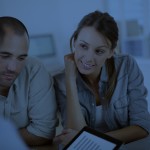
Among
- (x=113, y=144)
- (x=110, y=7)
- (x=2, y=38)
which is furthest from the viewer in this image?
(x=110, y=7)

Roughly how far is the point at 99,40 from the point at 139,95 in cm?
34

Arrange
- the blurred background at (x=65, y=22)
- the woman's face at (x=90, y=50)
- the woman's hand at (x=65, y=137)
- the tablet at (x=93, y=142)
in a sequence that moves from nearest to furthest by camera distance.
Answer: the tablet at (x=93, y=142) → the woman's hand at (x=65, y=137) → the woman's face at (x=90, y=50) → the blurred background at (x=65, y=22)

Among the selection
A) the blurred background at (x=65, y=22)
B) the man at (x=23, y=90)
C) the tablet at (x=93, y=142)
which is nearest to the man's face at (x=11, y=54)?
the man at (x=23, y=90)

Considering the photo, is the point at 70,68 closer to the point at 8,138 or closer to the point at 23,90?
the point at 23,90

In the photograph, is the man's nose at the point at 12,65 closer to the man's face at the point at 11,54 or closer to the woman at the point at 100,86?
the man's face at the point at 11,54

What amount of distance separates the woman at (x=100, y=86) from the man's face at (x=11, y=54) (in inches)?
11.2

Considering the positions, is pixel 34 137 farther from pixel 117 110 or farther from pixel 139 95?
pixel 139 95

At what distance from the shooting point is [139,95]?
1.33 m

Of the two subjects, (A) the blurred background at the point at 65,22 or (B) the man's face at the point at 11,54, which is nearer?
(B) the man's face at the point at 11,54

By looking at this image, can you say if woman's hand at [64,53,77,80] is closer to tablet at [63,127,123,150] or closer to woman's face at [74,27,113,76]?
woman's face at [74,27,113,76]

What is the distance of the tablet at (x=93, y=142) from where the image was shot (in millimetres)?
695

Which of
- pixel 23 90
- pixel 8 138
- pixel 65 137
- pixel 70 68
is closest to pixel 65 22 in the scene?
pixel 70 68

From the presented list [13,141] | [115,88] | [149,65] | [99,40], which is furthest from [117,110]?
[149,65]

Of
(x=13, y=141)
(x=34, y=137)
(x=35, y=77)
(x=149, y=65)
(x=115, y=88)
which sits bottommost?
(x=149, y=65)
